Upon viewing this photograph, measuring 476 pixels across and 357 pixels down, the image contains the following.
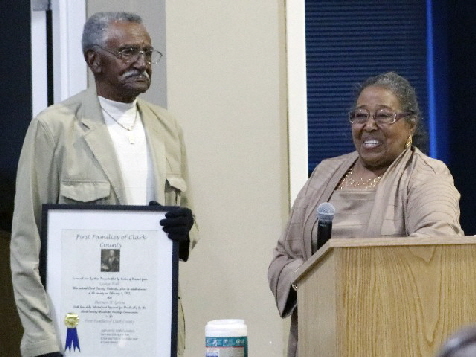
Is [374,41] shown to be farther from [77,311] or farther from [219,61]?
[77,311]

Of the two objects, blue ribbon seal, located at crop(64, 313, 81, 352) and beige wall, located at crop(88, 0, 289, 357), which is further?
beige wall, located at crop(88, 0, 289, 357)

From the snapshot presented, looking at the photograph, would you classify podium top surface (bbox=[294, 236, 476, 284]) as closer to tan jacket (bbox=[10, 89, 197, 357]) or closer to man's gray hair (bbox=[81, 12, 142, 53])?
tan jacket (bbox=[10, 89, 197, 357])

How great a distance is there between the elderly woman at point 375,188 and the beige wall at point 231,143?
82 cm

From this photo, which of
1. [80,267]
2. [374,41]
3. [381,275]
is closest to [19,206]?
[80,267]

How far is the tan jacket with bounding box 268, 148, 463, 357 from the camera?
3.19m

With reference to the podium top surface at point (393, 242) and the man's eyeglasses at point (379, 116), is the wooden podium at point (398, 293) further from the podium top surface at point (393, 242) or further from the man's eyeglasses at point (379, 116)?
the man's eyeglasses at point (379, 116)

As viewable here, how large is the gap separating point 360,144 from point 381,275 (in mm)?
1321

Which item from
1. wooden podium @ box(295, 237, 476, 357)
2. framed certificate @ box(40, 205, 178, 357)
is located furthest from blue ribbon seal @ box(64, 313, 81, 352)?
wooden podium @ box(295, 237, 476, 357)

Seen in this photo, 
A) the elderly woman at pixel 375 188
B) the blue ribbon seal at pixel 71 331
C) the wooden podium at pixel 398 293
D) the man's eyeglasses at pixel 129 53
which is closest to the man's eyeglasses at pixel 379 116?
the elderly woman at pixel 375 188

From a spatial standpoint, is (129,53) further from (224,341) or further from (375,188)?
(224,341)

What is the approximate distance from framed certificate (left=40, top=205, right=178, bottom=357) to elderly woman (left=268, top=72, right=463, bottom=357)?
38 cm

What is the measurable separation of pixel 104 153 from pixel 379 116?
3.13 feet

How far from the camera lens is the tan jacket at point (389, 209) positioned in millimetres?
3191

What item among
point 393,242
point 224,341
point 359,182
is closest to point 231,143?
point 359,182
